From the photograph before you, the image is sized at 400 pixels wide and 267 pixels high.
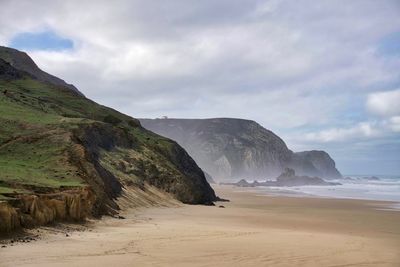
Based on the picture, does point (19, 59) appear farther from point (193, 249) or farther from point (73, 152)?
point (193, 249)

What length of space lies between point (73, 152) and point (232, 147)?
515 ft

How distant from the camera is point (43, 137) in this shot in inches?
1067

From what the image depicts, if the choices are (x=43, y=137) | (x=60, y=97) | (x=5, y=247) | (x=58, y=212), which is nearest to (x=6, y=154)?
(x=43, y=137)

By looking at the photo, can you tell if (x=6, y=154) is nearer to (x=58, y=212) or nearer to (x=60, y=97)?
(x=58, y=212)

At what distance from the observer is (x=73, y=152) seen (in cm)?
2553

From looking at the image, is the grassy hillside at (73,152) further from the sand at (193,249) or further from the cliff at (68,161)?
the sand at (193,249)

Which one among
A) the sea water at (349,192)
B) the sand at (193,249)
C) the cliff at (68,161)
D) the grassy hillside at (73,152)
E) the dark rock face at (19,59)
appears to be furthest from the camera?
the dark rock face at (19,59)

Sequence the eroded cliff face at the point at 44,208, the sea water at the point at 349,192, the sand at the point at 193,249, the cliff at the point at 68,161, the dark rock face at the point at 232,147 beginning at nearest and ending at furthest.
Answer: the sand at the point at 193,249, the eroded cliff face at the point at 44,208, the cliff at the point at 68,161, the sea water at the point at 349,192, the dark rock face at the point at 232,147

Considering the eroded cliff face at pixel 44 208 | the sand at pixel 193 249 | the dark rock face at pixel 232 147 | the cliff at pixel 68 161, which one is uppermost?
the dark rock face at pixel 232 147

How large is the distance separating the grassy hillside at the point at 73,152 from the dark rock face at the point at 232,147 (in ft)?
400

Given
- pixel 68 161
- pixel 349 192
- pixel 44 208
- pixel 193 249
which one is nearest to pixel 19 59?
pixel 349 192

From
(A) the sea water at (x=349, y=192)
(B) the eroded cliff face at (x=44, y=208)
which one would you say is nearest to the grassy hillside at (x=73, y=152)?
(B) the eroded cliff face at (x=44, y=208)

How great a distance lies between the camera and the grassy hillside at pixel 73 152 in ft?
71.8

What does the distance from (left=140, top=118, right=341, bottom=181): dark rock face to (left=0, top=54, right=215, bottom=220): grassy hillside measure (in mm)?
121833
